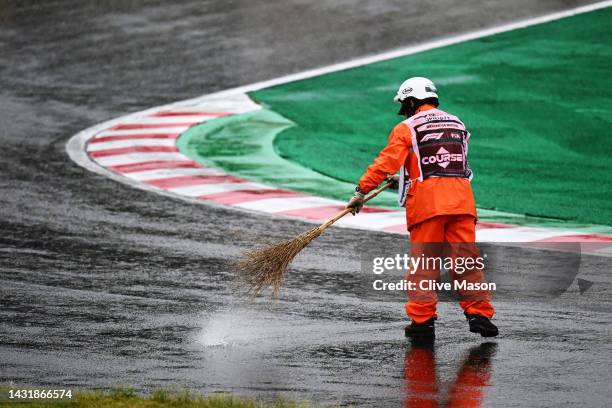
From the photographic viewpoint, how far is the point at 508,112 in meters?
17.1

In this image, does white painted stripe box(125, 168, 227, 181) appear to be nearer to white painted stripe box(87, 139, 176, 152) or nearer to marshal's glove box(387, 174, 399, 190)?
white painted stripe box(87, 139, 176, 152)

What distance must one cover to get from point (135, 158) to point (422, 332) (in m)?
7.61

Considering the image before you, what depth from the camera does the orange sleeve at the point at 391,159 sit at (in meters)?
8.59

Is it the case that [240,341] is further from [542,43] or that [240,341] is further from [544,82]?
[542,43]

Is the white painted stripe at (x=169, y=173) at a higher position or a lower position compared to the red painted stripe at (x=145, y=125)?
lower

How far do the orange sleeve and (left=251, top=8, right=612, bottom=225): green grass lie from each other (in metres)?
4.46

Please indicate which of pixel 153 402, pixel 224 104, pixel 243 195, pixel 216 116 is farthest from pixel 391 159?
pixel 224 104

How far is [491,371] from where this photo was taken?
7859mm

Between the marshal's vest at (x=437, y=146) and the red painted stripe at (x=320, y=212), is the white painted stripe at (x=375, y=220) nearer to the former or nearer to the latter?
the red painted stripe at (x=320, y=212)

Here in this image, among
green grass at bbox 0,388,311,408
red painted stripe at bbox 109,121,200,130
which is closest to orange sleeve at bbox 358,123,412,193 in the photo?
green grass at bbox 0,388,311,408

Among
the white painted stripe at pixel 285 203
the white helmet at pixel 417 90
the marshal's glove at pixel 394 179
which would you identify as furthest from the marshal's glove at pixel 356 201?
the white painted stripe at pixel 285 203

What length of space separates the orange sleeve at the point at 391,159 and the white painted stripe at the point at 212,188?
5.30 m

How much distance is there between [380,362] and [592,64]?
480 inches

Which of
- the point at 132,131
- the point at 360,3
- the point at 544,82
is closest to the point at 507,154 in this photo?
the point at 544,82
